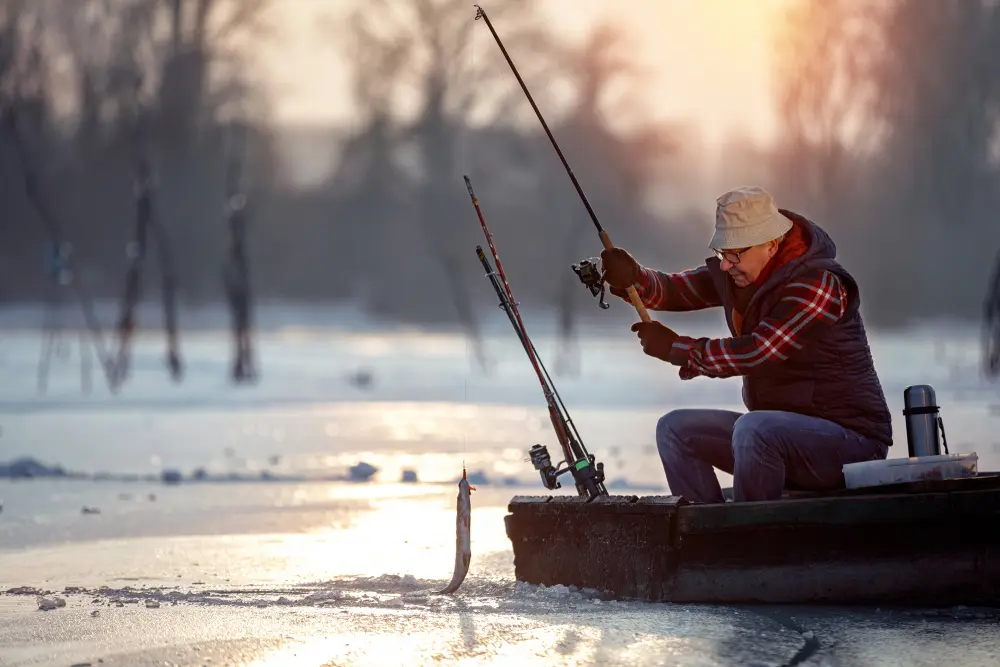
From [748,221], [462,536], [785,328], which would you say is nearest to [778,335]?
[785,328]

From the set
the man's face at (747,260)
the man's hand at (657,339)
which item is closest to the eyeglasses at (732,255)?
the man's face at (747,260)

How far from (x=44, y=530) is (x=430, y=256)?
30.5 m

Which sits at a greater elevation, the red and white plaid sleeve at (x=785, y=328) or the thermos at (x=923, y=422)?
the red and white plaid sleeve at (x=785, y=328)

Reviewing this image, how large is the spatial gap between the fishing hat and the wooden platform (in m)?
0.82

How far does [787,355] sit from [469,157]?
29.3m

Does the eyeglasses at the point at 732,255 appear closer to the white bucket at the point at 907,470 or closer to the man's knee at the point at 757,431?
the man's knee at the point at 757,431

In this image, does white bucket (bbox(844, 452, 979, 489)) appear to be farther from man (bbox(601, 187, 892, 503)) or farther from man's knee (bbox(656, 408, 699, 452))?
man's knee (bbox(656, 408, 699, 452))

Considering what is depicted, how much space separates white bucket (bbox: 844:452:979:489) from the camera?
4691mm

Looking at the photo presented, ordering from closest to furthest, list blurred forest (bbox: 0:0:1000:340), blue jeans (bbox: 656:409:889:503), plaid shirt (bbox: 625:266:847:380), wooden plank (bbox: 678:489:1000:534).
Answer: wooden plank (bbox: 678:489:1000:534), plaid shirt (bbox: 625:266:847:380), blue jeans (bbox: 656:409:889:503), blurred forest (bbox: 0:0:1000:340)

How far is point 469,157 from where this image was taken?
1329 inches

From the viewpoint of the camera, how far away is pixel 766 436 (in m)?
4.77

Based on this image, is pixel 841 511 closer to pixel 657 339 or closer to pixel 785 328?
pixel 785 328

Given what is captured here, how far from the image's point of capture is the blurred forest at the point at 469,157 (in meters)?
30.9

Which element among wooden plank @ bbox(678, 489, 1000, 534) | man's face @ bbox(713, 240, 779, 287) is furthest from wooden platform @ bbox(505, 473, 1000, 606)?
man's face @ bbox(713, 240, 779, 287)
